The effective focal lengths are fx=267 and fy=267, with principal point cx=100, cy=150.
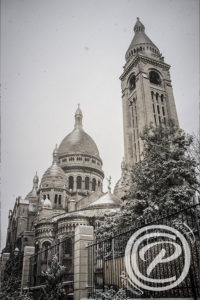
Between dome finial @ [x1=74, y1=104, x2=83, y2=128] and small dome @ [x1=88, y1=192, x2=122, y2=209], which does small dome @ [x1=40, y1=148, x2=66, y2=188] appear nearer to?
small dome @ [x1=88, y1=192, x2=122, y2=209]

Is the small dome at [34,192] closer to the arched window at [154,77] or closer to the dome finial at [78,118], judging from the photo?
the dome finial at [78,118]

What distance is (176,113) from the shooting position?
3762 cm

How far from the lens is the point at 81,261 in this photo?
29.3 ft

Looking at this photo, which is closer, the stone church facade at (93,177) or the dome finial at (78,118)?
the stone church facade at (93,177)

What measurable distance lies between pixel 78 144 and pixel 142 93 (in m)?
23.8

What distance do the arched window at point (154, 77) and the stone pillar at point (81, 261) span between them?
112 ft

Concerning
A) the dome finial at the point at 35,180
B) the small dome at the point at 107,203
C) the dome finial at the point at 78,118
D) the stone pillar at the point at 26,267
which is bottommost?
the stone pillar at the point at 26,267

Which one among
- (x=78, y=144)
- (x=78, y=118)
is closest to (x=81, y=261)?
(x=78, y=144)

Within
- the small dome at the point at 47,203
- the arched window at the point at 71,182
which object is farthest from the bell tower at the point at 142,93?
the arched window at the point at 71,182

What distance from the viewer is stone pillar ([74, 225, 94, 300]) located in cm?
866

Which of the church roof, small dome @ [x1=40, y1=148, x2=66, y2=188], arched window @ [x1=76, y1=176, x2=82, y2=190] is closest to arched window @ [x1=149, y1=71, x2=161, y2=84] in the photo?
small dome @ [x1=40, y1=148, x2=66, y2=188]

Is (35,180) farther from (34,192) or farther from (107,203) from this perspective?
(107,203)

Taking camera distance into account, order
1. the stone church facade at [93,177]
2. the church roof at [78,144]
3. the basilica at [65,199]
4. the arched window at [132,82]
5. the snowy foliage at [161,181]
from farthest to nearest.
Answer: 1. the church roof at [78,144]
2. the arched window at [132,82]
3. the stone church facade at [93,177]
4. the basilica at [65,199]
5. the snowy foliage at [161,181]

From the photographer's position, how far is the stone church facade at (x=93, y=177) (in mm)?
32719
